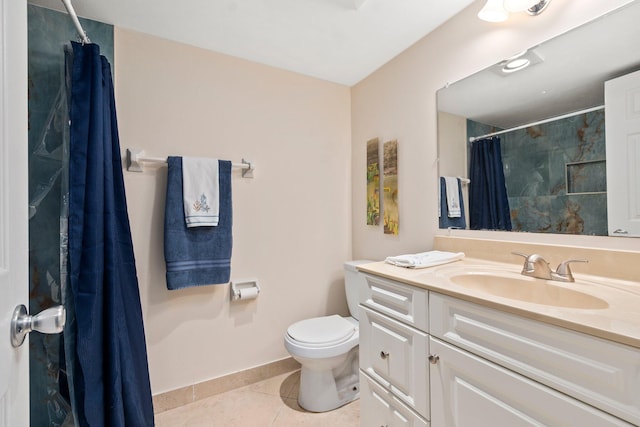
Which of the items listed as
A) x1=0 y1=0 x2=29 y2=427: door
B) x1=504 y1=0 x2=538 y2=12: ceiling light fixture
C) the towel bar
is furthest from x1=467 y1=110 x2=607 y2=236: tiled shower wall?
the towel bar

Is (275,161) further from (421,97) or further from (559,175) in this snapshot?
(559,175)

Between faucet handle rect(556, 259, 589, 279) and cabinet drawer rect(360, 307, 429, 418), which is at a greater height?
faucet handle rect(556, 259, 589, 279)

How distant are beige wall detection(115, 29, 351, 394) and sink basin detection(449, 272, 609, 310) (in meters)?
1.21

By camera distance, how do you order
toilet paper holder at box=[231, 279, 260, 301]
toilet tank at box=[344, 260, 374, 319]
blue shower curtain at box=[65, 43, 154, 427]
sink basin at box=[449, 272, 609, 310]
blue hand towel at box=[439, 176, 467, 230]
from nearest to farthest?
1. sink basin at box=[449, 272, 609, 310]
2. blue shower curtain at box=[65, 43, 154, 427]
3. blue hand towel at box=[439, 176, 467, 230]
4. toilet paper holder at box=[231, 279, 260, 301]
5. toilet tank at box=[344, 260, 374, 319]

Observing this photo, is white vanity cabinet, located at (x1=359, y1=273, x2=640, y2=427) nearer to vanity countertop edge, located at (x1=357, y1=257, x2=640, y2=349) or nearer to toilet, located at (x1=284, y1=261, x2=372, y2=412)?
vanity countertop edge, located at (x1=357, y1=257, x2=640, y2=349)

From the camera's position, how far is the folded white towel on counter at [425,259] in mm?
1256

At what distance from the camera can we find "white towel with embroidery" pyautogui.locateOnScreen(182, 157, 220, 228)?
1651mm

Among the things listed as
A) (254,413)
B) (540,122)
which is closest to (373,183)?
(540,122)

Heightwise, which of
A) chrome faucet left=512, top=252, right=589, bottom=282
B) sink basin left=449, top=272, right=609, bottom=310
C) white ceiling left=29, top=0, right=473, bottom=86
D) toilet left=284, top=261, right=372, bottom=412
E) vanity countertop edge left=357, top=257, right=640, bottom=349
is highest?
white ceiling left=29, top=0, right=473, bottom=86

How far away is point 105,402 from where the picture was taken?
3.99 feet

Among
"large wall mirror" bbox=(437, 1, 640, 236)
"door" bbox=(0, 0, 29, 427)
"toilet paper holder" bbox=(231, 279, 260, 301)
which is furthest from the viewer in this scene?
"toilet paper holder" bbox=(231, 279, 260, 301)

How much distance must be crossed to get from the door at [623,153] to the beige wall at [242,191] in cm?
154

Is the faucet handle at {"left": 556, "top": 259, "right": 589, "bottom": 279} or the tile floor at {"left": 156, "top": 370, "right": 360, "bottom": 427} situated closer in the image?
the faucet handle at {"left": 556, "top": 259, "right": 589, "bottom": 279}

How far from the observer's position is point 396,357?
44.6 inches
